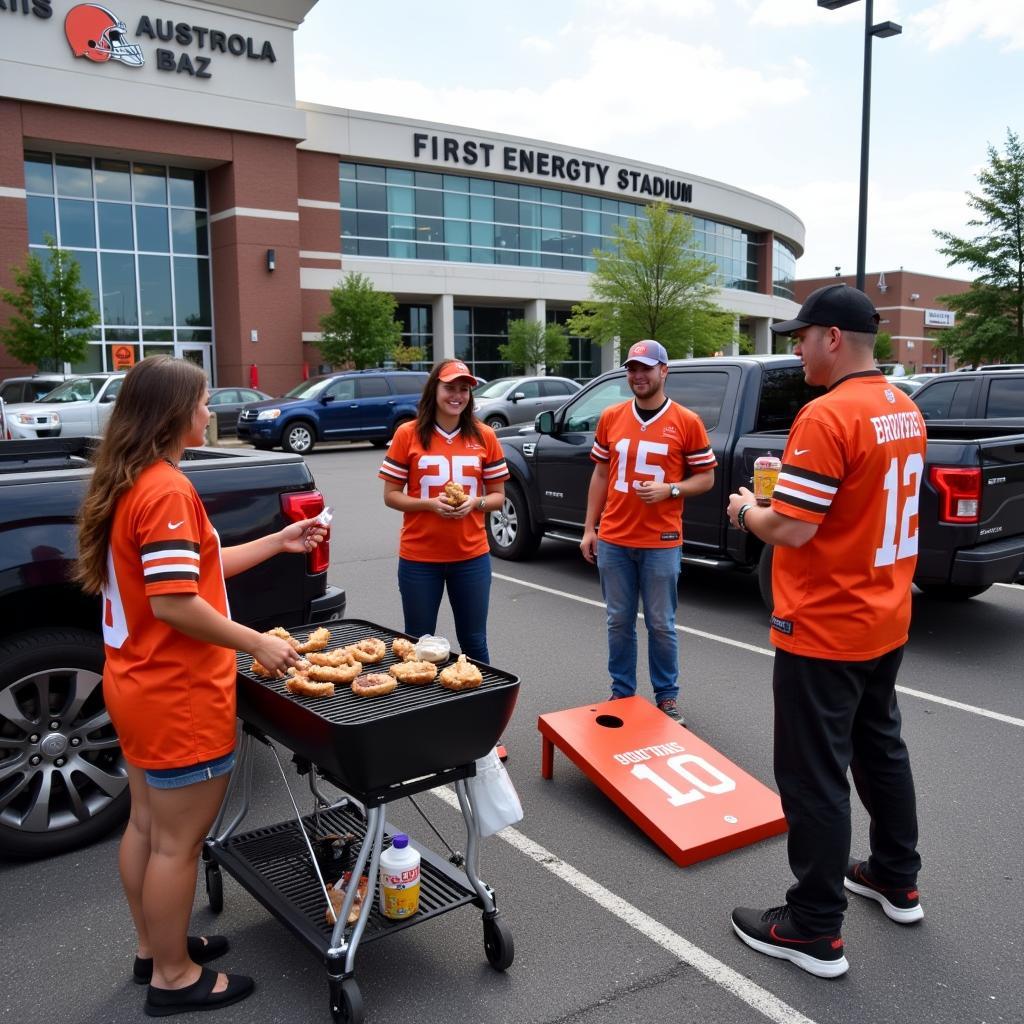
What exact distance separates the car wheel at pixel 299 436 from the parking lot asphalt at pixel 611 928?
17.9 m

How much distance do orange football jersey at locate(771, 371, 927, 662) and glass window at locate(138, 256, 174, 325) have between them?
34.3 m

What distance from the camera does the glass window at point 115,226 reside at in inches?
1272

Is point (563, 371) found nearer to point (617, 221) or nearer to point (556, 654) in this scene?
point (617, 221)

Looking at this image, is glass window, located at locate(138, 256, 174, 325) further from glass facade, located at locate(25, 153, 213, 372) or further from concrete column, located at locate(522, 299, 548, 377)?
concrete column, located at locate(522, 299, 548, 377)

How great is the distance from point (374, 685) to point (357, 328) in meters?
32.3

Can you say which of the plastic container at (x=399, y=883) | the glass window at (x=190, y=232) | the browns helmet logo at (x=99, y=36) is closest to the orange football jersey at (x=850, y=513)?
the plastic container at (x=399, y=883)

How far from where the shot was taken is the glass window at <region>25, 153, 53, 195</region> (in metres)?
30.8

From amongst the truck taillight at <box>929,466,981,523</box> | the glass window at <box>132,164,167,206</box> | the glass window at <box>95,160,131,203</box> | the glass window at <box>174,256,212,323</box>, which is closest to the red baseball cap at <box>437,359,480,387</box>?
the truck taillight at <box>929,466,981,523</box>

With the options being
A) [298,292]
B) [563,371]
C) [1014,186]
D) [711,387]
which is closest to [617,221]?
[563,371]

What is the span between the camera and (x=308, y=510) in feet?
15.0

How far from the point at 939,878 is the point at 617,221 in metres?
46.6

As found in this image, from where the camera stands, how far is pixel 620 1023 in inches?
111

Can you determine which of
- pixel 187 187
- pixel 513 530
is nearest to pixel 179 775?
pixel 513 530

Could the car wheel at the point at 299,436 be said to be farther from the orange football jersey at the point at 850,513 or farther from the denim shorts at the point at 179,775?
the orange football jersey at the point at 850,513
